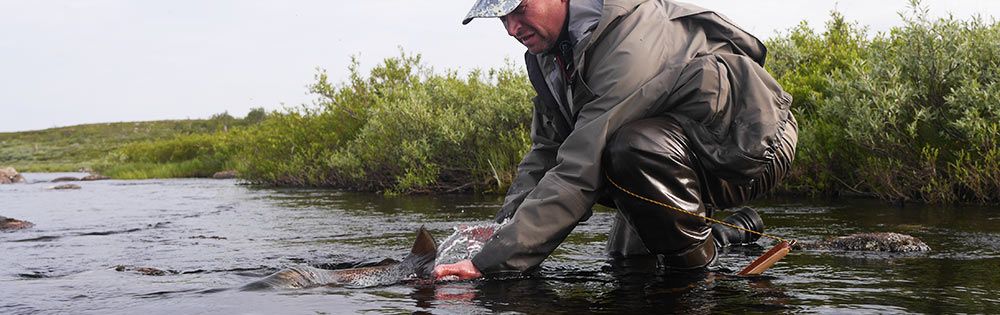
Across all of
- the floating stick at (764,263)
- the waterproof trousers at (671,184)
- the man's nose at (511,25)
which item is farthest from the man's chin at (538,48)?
the floating stick at (764,263)

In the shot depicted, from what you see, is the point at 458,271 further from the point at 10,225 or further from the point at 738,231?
the point at 10,225

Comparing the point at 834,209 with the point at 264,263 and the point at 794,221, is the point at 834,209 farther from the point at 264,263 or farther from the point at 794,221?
the point at 264,263

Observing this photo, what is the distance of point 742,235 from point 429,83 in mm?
11937

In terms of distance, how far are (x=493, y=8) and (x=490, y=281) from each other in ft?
4.06

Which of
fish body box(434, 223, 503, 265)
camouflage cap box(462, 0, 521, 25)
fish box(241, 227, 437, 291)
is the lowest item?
fish box(241, 227, 437, 291)

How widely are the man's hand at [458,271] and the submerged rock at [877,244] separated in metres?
2.42

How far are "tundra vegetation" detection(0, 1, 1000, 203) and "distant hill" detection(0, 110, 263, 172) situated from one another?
38.1m

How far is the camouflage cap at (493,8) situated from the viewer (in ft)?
12.4

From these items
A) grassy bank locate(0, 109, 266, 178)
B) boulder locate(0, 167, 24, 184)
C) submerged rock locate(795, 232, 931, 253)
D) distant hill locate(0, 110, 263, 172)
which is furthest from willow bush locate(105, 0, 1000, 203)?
distant hill locate(0, 110, 263, 172)

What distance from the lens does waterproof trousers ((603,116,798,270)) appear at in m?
3.69

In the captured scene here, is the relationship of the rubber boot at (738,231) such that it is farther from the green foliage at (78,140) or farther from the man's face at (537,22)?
the green foliage at (78,140)

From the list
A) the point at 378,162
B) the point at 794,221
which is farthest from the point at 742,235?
the point at 378,162

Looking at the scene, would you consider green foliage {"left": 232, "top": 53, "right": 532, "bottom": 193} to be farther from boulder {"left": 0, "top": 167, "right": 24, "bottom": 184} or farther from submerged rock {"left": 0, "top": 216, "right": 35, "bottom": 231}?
boulder {"left": 0, "top": 167, "right": 24, "bottom": 184}

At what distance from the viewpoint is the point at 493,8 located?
3820 millimetres
